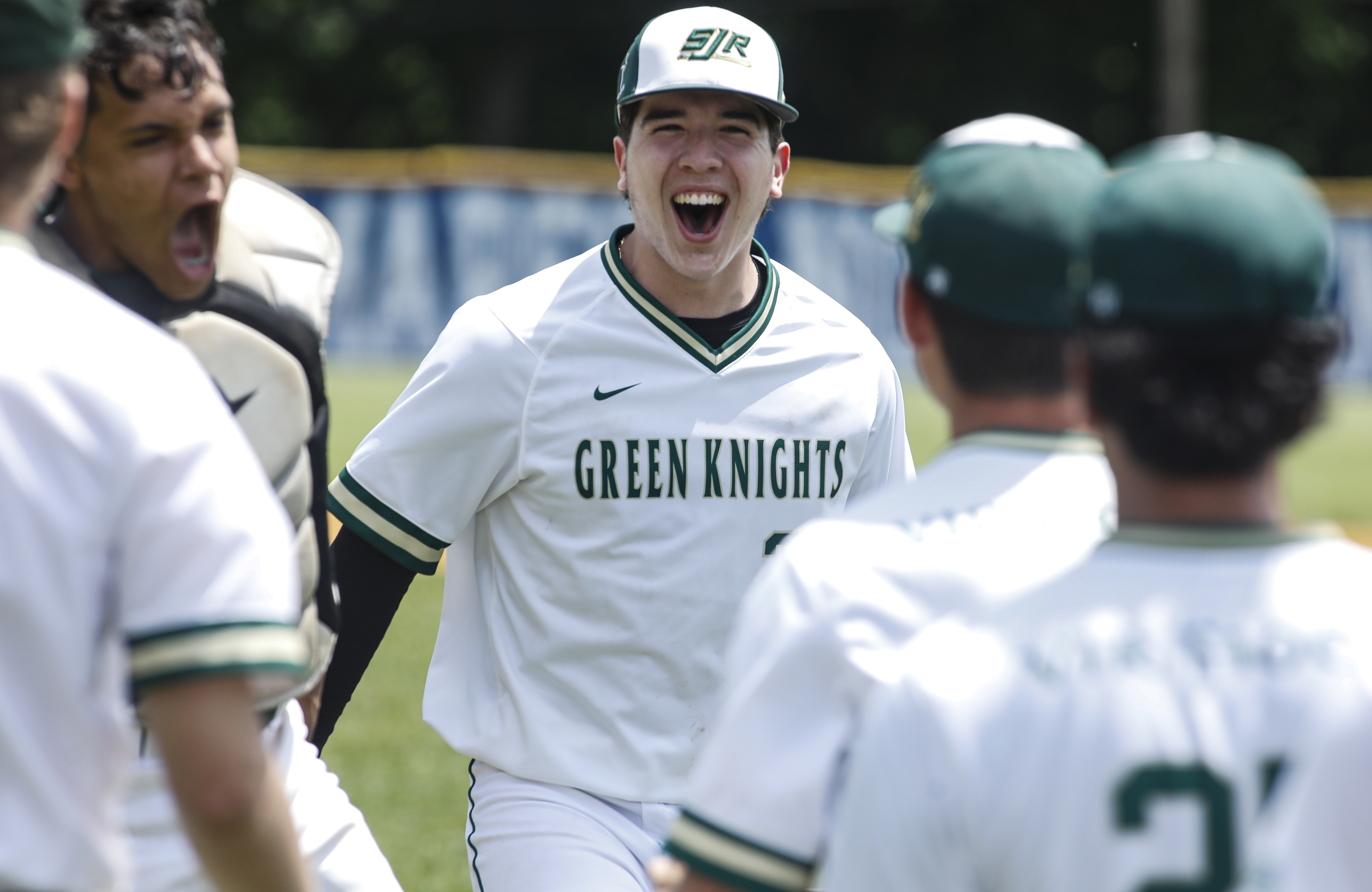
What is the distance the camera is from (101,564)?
1.94 meters

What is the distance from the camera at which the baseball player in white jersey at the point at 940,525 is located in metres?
2.09

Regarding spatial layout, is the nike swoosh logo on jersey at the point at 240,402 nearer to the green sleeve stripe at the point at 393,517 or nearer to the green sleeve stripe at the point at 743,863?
the green sleeve stripe at the point at 393,517

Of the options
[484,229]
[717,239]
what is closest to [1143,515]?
[717,239]

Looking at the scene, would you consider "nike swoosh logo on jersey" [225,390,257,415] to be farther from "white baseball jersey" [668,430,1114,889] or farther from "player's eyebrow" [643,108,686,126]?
"player's eyebrow" [643,108,686,126]

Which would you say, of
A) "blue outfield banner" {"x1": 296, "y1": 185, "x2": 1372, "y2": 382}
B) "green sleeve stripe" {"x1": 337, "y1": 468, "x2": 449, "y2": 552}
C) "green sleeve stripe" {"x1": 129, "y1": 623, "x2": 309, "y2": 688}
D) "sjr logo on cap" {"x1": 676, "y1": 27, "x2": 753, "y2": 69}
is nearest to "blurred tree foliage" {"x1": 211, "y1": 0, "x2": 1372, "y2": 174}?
"blue outfield banner" {"x1": 296, "y1": 185, "x2": 1372, "y2": 382}

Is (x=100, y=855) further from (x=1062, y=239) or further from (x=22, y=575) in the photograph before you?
(x=1062, y=239)

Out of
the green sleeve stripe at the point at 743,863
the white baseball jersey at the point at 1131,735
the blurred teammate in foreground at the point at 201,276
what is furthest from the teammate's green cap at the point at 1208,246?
the blurred teammate in foreground at the point at 201,276

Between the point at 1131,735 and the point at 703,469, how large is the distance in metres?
2.16

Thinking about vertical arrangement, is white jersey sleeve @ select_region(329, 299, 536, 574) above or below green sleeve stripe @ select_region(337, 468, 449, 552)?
above

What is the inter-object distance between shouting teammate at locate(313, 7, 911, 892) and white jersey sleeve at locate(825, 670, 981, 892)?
1.85 m

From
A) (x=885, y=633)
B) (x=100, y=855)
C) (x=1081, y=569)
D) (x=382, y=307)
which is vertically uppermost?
(x=1081, y=569)

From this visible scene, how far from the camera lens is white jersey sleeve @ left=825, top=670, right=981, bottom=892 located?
1861 millimetres

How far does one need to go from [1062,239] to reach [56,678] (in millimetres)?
1330

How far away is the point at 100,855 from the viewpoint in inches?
77.8
